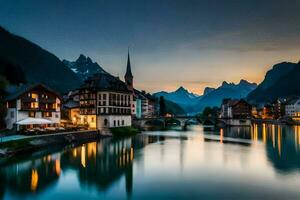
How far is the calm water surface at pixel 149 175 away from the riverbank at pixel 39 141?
2.38 m

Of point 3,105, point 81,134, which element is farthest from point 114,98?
point 3,105

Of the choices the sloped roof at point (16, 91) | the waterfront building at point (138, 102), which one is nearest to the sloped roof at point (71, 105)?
the sloped roof at point (16, 91)

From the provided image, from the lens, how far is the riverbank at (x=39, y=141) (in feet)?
143

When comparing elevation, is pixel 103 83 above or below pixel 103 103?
above

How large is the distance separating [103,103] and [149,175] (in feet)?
→ 165

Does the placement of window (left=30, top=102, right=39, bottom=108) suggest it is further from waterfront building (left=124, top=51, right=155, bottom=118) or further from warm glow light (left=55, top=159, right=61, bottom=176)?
waterfront building (left=124, top=51, right=155, bottom=118)

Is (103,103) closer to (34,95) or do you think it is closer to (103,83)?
(103,83)

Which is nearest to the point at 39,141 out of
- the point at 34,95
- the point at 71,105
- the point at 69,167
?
the point at 34,95

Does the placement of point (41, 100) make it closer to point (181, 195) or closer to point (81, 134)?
point (81, 134)

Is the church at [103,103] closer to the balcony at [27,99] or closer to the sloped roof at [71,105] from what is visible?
the sloped roof at [71,105]

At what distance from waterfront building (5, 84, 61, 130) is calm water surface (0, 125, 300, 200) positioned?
13.2 meters

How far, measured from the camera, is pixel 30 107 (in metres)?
63.1

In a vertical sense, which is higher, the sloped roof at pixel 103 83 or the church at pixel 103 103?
the sloped roof at pixel 103 83

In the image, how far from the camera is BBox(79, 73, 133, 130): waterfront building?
271 feet
